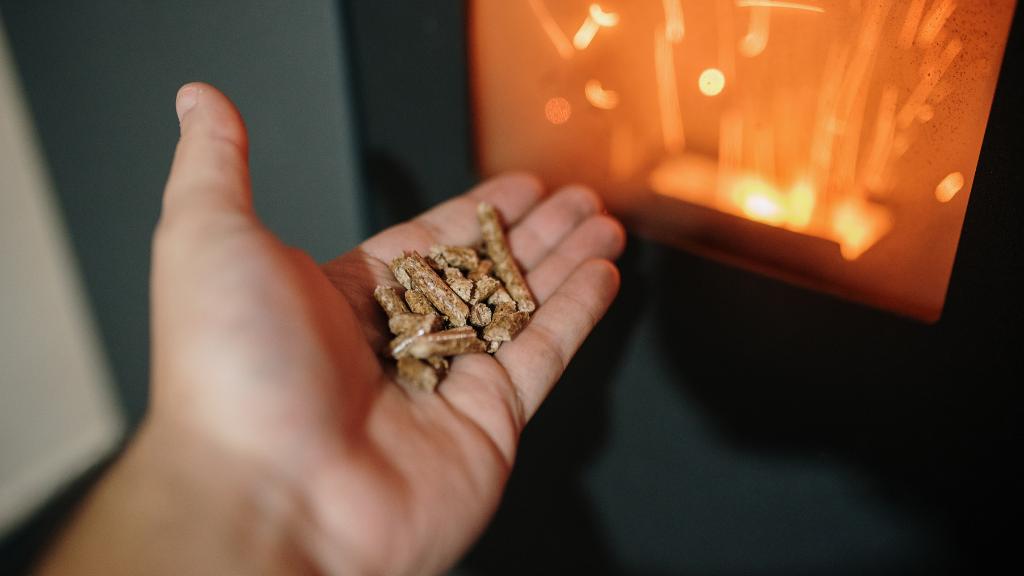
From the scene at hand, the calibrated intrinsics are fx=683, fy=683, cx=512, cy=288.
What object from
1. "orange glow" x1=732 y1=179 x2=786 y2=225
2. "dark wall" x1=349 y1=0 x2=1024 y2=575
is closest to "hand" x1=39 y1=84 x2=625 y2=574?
"dark wall" x1=349 y1=0 x2=1024 y2=575

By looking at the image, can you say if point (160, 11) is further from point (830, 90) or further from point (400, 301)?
point (830, 90)

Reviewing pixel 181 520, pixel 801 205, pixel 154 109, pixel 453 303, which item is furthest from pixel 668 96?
pixel 154 109

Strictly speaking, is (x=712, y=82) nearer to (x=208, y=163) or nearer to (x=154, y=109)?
(x=208, y=163)

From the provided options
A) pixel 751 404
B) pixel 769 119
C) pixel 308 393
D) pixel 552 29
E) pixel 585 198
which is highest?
pixel 552 29

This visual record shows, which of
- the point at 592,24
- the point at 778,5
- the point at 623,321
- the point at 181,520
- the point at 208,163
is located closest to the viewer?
the point at 181,520

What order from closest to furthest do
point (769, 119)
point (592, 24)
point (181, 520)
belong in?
point (181, 520)
point (769, 119)
point (592, 24)

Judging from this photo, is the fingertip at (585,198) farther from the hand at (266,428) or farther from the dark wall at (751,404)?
the hand at (266,428)

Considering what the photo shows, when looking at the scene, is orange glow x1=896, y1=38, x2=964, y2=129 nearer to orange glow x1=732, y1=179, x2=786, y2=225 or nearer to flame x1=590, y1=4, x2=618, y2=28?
orange glow x1=732, y1=179, x2=786, y2=225
